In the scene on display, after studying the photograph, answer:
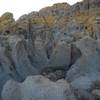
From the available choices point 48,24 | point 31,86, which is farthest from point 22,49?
point 48,24

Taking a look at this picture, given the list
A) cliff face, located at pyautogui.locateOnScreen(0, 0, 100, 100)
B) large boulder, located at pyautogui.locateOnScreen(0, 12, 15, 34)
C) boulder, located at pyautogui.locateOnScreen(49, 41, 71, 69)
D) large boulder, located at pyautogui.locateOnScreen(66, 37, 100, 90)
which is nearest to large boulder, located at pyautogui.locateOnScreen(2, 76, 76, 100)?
cliff face, located at pyautogui.locateOnScreen(0, 0, 100, 100)

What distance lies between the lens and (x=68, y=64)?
36.1 metres

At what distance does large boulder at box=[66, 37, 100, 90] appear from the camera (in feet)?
93.2

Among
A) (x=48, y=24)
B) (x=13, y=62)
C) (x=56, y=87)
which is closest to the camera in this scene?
(x=56, y=87)

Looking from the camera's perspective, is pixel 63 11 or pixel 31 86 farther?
pixel 63 11

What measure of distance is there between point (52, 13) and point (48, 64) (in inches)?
1589

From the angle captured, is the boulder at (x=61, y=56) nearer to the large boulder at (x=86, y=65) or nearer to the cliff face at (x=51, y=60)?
the cliff face at (x=51, y=60)

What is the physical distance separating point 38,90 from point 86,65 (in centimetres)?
1185

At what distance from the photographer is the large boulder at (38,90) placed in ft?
66.6

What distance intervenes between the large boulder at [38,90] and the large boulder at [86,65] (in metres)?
5.71

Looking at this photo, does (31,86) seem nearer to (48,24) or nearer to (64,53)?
(64,53)

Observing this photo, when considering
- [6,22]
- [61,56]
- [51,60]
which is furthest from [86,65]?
[6,22]

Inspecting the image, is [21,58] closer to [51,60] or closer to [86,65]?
[51,60]

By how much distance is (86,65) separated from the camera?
3222 centimetres
